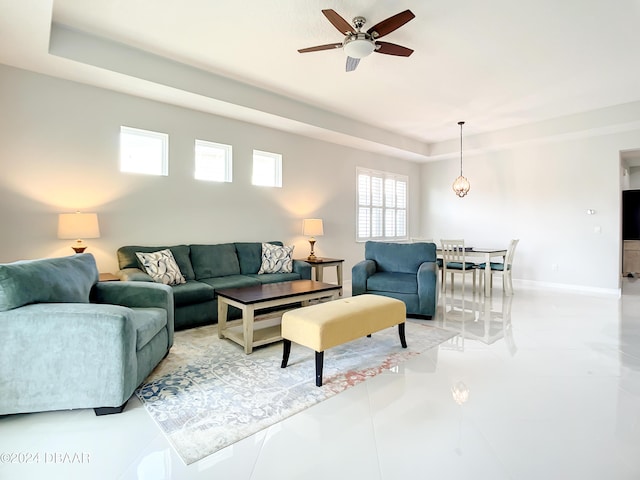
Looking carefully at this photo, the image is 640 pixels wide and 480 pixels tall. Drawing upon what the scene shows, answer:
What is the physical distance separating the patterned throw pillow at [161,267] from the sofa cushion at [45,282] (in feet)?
3.22

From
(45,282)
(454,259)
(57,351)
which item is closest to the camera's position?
(57,351)

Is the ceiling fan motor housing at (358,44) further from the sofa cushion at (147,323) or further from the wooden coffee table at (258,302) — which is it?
the sofa cushion at (147,323)

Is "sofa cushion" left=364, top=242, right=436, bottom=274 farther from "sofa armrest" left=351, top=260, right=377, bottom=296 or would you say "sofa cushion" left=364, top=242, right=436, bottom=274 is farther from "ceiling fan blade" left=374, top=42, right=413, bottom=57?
"ceiling fan blade" left=374, top=42, right=413, bottom=57

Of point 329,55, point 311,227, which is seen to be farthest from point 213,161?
point 329,55

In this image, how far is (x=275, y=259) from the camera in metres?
4.96

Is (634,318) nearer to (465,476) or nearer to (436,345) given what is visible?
(436,345)

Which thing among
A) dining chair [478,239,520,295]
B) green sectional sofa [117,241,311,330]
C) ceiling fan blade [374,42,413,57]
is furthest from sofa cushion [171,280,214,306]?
dining chair [478,239,520,295]

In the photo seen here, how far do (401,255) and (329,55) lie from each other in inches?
105

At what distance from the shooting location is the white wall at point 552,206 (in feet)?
19.1

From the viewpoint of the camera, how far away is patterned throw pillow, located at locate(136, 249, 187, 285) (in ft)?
12.5

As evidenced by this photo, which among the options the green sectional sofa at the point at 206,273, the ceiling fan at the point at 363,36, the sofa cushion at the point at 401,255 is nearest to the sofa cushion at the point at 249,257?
the green sectional sofa at the point at 206,273

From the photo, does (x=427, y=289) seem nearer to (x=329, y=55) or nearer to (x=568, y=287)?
(x=329, y=55)

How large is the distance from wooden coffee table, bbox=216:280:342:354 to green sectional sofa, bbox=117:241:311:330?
1.45ft

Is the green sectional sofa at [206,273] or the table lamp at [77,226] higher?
the table lamp at [77,226]
